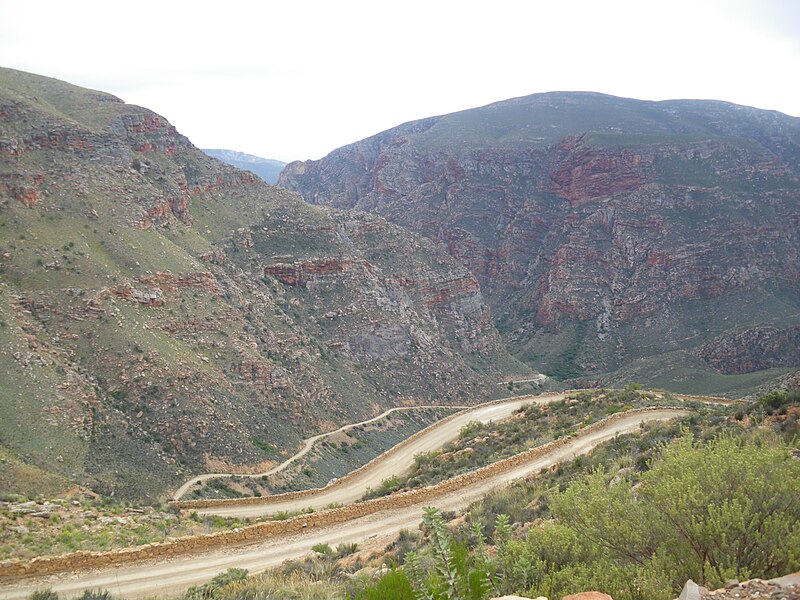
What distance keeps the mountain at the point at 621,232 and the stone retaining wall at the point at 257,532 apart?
4466cm

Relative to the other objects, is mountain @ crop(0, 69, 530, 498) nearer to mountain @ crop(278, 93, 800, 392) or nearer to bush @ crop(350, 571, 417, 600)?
mountain @ crop(278, 93, 800, 392)

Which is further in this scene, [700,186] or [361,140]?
[361,140]

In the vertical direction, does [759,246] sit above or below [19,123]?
below

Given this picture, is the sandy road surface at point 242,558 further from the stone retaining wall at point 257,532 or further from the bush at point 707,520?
the bush at point 707,520

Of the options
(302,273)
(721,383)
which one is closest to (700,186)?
(721,383)

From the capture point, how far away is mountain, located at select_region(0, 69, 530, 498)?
2886 centimetres

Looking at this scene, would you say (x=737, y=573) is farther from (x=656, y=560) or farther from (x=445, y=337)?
(x=445, y=337)

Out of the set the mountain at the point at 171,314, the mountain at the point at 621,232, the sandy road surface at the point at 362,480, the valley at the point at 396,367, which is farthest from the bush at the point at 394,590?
the mountain at the point at 621,232

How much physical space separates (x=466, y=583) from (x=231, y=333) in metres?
37.2

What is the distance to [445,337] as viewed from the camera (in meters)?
65.1

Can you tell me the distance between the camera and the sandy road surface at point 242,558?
12.0 metres

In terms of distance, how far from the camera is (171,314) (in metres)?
37.6

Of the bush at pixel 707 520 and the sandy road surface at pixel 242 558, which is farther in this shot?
the sandy road surface at pixel 242 558

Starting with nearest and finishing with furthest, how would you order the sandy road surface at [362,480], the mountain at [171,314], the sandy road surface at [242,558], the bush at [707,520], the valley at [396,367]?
the bush at [707,520] → the valley at [396,367] → the sandy road surface at [242,558] → the sandy road surface at [362,480] → the mountain at [171,314]
